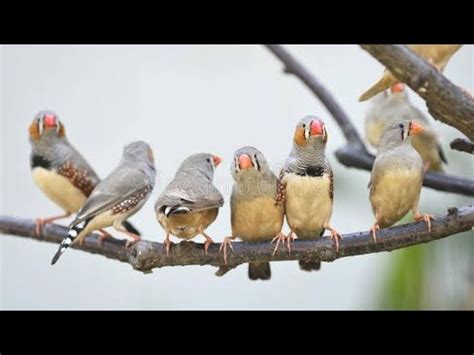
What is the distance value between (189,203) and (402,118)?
748mm

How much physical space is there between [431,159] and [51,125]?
3.18ft

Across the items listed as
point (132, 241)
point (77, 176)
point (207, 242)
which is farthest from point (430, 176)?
point (77, 176)

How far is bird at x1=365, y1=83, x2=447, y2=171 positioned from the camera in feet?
6.15

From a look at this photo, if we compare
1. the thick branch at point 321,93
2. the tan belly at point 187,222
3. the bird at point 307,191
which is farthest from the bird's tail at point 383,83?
the tan belly at point 187,222

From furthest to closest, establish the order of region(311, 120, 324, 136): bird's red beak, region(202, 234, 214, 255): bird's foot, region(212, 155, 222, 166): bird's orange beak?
region(212, 155, 222, 166): bird's orange beak < region(202, 234, 214, 255): bird's foot < region(311, 120, 324, 136): bird's red beak

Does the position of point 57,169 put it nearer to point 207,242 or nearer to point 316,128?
point 207,242

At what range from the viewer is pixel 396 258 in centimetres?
186

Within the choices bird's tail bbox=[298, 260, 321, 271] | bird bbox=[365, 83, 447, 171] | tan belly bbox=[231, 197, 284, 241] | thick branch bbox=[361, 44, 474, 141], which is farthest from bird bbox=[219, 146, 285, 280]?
bird bbox=[365, 83, 447, 171]

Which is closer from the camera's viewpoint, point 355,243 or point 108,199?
point 355,243

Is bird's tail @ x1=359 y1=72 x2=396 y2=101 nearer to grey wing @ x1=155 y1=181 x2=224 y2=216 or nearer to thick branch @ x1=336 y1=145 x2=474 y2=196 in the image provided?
thick branch @ x1=336 y1=145 x2=474 y2=196

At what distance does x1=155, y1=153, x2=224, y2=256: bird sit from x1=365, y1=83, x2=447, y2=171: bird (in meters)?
0.61

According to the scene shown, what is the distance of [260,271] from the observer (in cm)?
159
